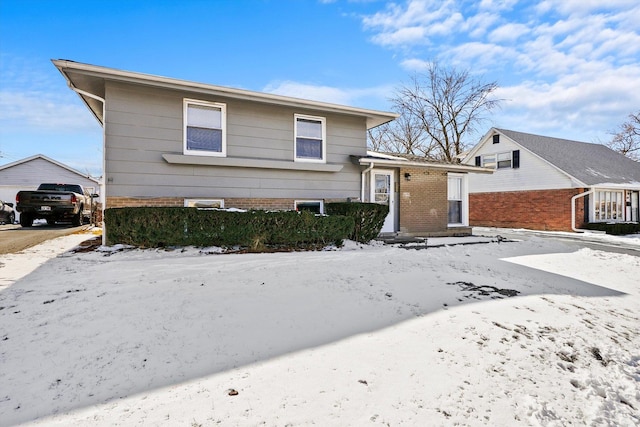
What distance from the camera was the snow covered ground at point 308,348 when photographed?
2031mm

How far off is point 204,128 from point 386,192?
20.5ft

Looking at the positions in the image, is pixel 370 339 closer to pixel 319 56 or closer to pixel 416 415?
pixel 416 415

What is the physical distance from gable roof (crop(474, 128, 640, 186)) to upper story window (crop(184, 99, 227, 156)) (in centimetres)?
1780

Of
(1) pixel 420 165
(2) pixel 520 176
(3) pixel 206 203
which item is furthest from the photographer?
(2) pixel 520 176

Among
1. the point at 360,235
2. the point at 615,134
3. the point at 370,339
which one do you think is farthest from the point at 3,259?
the point at 615,134

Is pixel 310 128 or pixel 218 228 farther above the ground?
pixel 310 128

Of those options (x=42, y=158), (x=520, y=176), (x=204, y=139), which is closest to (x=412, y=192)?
→ (x=204, y=139)

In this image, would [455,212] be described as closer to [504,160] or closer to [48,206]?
[504,160]

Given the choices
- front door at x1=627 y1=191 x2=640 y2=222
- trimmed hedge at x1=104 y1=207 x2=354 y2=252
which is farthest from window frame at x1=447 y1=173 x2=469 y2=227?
front door at x1=627 y1=191 x2=640 y2=222

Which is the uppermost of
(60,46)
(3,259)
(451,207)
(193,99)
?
(60,46)

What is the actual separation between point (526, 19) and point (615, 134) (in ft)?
99.8

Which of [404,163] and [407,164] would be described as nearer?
[404,163]

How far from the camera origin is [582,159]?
20188mm

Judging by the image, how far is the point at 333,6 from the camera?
10.5 meters
